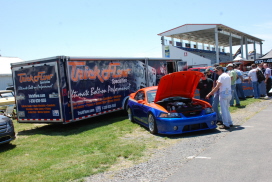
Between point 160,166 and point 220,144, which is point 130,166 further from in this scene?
point 220,144

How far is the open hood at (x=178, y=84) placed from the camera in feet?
24.1

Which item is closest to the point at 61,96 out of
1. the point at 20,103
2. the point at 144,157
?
the point at 20,103

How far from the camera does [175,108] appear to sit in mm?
7320

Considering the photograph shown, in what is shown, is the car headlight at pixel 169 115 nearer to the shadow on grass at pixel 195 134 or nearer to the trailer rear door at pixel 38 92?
the shadow on grass at pixel 195 134

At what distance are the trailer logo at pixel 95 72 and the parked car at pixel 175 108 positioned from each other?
84.8 inches

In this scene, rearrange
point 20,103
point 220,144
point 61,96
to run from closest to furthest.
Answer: point 220,144, point 61,96, point 20,103

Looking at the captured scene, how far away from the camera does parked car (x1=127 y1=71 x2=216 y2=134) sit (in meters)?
6.84

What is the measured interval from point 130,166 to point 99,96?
5328 millimetres

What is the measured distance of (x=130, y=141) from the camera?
6793 millimetres

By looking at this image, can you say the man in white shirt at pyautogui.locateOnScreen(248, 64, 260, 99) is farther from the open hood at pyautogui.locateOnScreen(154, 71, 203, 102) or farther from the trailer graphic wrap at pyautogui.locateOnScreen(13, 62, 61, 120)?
the trailer graphic wrap at pyautogui.locateOnScreen(13, 62, 61, 120)

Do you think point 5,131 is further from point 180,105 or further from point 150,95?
point 180,105

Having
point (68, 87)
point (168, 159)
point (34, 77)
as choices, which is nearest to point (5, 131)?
point (68, 87)

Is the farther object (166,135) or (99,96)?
(99,96)

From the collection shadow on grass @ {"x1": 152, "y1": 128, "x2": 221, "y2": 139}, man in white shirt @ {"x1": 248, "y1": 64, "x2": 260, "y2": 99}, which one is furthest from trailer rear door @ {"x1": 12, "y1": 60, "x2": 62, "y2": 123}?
man in white shirt @ {"x1": 248, "y1": 64, "x2": 260, "y2": 99}
